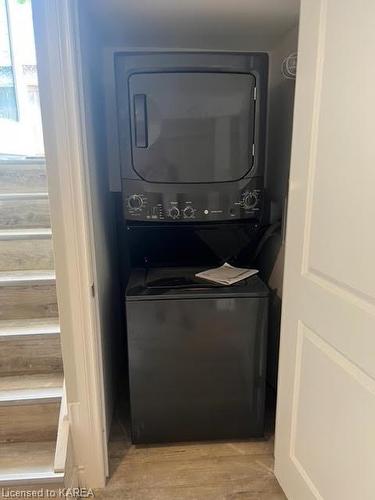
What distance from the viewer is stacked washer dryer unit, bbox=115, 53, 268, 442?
5.13 feet

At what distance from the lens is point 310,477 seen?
1.25 meters

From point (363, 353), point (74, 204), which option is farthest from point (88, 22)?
point (363, 353)

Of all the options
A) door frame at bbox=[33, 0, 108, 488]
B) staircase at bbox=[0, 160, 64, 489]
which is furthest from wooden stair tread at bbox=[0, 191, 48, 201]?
door frame at bbox=[33, 0, 108, 488]

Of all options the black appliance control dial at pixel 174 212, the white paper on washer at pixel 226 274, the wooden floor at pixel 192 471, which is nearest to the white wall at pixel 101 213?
the wooden floor at pixel 192 471

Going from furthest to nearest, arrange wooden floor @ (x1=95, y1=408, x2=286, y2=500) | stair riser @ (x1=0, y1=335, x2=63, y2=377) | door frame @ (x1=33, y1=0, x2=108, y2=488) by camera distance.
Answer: stair riser @ (x1=0, y1=335, x2=63, y2=377) → wooden floor @ (x1=95, y1=408, x2=286, y2=500) → door frame @ (x1=33, y1=0, x2=108, y2=488)

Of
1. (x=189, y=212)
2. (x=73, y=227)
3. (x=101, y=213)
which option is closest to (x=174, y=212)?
(x=189, y=212)

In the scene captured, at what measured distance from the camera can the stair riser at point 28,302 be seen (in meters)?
1.90

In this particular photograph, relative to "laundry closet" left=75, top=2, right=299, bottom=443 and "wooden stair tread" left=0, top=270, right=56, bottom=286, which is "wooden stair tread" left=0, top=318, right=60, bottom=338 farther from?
"laundry closet" left=75, top=2, right=299, bottom=443

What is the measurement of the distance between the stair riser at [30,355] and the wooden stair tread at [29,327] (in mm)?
25

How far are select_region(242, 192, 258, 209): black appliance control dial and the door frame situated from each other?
741 millimetres

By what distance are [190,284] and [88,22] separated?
1.21 metres

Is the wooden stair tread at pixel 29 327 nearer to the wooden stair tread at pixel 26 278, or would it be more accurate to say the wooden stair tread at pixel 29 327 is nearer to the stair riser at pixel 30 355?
the stair riser at pixel 30 355

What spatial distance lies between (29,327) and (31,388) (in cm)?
31

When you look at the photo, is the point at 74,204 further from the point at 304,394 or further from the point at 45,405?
the point at 304,394
